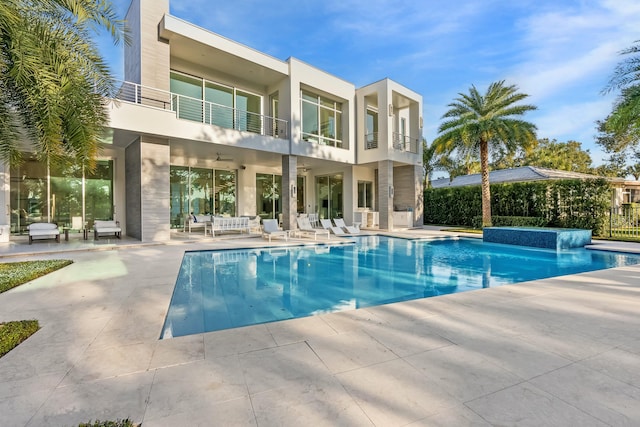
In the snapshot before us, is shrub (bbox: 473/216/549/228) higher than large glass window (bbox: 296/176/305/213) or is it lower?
Result: lower

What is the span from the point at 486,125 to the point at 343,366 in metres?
17.4

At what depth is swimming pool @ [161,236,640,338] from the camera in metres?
5.11

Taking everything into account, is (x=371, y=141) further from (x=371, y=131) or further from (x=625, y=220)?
(x=625, y=220)

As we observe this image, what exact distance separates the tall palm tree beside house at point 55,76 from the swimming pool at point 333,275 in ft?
11.6

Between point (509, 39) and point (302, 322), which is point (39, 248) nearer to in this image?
point (302, 322)

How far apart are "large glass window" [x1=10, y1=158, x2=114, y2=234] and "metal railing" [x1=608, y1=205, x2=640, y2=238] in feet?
78.5

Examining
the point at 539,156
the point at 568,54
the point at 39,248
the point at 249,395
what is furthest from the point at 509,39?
the point at 539,156

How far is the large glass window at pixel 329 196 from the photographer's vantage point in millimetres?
20962

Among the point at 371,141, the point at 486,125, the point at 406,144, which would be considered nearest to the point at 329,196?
the point at 371,141

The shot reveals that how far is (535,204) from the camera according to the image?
1717cm

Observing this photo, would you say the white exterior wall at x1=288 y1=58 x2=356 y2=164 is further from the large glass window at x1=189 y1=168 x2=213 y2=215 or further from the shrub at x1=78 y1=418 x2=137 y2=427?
the shrub at x1=78 y1=418 x2=137 y2=427

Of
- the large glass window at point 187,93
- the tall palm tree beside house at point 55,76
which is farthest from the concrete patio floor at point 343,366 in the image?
the large glass window at point 187,93

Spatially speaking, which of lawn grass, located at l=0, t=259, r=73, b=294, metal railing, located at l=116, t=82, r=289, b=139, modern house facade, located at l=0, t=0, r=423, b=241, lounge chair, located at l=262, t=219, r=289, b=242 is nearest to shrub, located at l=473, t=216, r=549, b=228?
modern house facade, located at l=0, t=0, r=423, b=241

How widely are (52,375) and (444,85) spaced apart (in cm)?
2639
